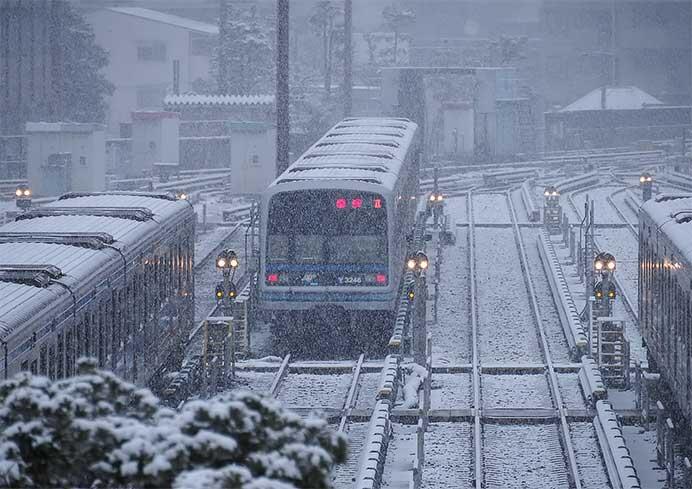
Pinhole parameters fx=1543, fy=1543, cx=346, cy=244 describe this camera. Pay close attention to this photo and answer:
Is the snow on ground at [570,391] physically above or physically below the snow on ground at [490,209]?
below

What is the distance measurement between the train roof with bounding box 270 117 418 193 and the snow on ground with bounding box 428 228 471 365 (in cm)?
260

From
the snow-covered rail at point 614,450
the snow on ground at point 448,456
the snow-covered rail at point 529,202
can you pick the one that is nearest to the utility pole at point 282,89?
the snow on ground at point 448,456

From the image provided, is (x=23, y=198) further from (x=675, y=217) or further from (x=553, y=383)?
(x=675, y=217)

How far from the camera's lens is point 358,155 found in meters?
24.5

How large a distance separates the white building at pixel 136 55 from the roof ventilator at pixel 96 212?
50367 millimetres

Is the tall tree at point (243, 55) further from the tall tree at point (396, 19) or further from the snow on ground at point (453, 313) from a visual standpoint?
the snow on ground at point (453, 313)

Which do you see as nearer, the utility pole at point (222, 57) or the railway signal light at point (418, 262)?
the railway signal light at point (418, 262)

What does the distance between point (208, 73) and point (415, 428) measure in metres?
57.5

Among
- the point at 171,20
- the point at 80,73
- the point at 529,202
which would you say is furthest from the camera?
the point at 171,20

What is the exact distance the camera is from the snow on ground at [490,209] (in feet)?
133

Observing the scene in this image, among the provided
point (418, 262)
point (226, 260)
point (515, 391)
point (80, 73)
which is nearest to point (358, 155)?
point (226, 260)

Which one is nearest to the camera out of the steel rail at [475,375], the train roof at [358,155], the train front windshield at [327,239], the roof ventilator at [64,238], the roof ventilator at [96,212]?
the roof ventilator at [64,238]

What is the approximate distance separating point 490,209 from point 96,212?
26481 millimetres

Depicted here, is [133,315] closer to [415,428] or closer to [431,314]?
[415,428]
